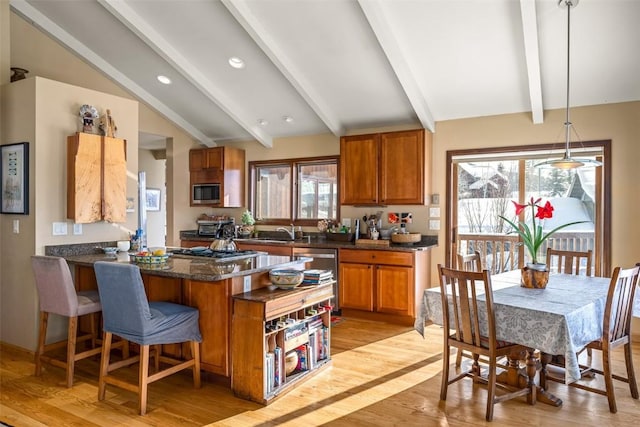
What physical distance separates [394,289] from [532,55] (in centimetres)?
262

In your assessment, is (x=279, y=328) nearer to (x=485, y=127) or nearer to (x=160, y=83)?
(x=485, y=127)

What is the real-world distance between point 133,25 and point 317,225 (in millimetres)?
3185

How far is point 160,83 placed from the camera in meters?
5.55

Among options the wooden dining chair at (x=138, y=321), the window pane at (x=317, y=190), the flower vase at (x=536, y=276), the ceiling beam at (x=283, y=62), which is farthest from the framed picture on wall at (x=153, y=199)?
the flower vase at (x=536, y=276)

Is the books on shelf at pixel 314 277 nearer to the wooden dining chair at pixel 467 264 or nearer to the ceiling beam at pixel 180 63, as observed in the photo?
the wooden dining chair at pixel 467 264

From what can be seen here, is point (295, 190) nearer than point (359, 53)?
No

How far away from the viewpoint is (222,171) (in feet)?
20.6

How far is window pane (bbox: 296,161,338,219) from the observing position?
596 cm

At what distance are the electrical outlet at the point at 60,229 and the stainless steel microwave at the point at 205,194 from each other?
8.49ft

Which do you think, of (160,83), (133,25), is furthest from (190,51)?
(160,83)

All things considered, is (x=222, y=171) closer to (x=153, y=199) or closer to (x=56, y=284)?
(x=153, y=199)

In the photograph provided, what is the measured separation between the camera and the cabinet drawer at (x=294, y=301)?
287cm

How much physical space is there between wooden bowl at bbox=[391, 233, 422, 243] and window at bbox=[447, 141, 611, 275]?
373 millimetres

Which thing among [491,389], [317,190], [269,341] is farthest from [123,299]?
[317,190]
